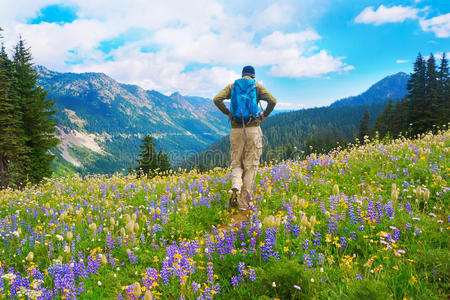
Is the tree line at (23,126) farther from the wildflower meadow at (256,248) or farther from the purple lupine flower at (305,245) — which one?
the purple lupine flower at (305,245)

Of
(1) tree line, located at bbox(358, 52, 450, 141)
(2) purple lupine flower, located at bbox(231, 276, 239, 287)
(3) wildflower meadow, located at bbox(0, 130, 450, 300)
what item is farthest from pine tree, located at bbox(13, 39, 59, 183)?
(1) tree line, located at bbox(358, 52, 450, 141)

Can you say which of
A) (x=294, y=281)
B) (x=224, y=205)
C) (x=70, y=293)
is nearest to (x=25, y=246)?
(x=70, y=293)

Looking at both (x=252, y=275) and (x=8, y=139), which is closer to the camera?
(x=252, y=275)

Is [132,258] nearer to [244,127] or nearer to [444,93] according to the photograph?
[244,127]

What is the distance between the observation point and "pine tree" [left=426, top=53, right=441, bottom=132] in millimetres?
36969

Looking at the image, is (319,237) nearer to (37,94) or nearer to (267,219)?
(267,219)

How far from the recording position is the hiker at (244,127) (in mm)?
6008

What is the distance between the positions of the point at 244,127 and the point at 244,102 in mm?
610

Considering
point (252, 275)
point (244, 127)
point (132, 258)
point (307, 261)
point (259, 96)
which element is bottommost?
point (132, 258)

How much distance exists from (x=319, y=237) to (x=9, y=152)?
30298 mm

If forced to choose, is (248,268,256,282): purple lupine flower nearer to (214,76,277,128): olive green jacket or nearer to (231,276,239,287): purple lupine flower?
(231,276,239,287): purple lupine flower

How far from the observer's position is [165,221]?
521 centimetres

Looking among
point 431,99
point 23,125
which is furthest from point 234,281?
point 431,99

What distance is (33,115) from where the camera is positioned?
29250 mm
